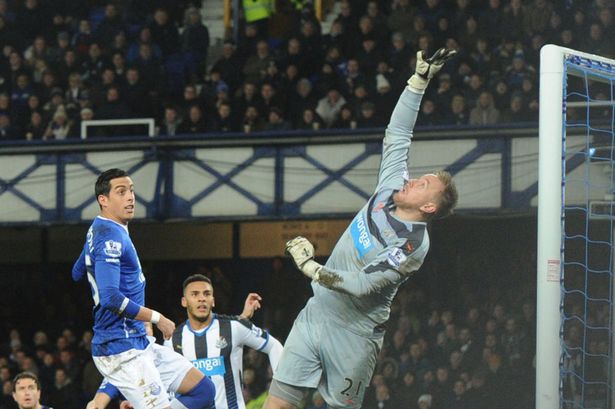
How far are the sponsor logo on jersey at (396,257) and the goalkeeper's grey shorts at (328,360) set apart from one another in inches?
19.4

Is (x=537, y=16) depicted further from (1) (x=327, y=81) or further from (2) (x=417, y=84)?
(2) (x=417, y=84)

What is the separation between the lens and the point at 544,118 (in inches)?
339

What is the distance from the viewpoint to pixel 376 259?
732cm

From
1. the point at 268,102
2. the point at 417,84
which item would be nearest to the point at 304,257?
the point at 417,84

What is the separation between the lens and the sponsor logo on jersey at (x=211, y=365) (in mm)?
9750

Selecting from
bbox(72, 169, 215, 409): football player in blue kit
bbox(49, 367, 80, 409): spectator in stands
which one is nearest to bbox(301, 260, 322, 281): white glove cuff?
bbox(72, 169, 215, 409): football player in blue kit

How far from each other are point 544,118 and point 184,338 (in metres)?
3.07

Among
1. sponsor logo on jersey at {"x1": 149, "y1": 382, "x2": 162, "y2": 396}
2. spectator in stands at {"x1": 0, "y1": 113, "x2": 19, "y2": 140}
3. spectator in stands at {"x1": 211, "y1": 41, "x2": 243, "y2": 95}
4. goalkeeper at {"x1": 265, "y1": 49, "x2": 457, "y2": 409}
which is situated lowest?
sponsor logo on jersey at {"x1": 149, "y1": 382, "x2": 162, "y2": 396}

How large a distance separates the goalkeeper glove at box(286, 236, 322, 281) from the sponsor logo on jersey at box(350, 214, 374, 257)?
343 mm

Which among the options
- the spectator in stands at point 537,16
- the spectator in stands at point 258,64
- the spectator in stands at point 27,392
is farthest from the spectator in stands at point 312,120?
the spectator in stands at point 27,392

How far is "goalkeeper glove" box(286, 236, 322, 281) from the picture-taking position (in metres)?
7.17

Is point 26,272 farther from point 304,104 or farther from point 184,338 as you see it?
point 184,338

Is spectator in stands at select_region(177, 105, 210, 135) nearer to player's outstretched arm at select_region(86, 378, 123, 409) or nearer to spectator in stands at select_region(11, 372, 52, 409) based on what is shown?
spectator in stands at select_region(11, 372, 52, 409)

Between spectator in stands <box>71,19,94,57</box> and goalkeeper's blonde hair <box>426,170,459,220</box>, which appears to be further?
spectator in stands <box>71,19,94,57</box>
